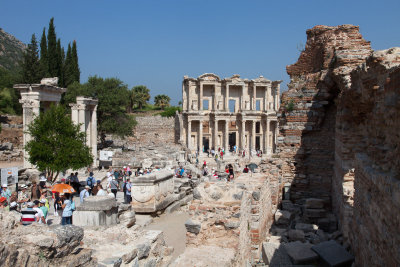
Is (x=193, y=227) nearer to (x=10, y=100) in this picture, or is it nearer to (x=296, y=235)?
(x=296, y=235)

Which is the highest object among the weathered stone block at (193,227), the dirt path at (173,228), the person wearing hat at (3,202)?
the weathered stone block at (193,227)

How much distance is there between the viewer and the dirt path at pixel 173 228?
8.52 meters

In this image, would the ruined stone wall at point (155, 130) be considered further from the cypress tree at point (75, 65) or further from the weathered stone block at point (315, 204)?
the weathered stone block at point (315, 204)

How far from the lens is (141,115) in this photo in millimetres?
54812

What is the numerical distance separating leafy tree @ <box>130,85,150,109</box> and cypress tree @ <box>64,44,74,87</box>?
18870 mm

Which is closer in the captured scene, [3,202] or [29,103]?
[3,202]

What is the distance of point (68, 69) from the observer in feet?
136

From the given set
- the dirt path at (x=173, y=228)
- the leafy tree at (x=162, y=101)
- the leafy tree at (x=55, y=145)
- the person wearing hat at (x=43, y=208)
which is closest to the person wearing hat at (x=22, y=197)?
the person wearing hat at (x=43, y=208)

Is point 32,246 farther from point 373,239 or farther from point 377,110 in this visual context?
point 377,110

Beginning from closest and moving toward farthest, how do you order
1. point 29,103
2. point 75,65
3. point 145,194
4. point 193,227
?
1. point 193,227
2. point 145,194
3. point 29,103
4. point 75,65

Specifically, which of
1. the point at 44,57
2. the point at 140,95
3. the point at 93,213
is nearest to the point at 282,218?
the point at 93,213

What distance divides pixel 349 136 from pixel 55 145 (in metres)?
12.3

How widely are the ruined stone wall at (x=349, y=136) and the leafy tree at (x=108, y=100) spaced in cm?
2446

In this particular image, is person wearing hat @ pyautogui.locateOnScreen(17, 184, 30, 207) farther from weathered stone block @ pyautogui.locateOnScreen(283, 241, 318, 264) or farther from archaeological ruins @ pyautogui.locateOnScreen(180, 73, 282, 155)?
archaeological ruins @ pyautogui.locateOnScreen(180, 73, 282, 155)
